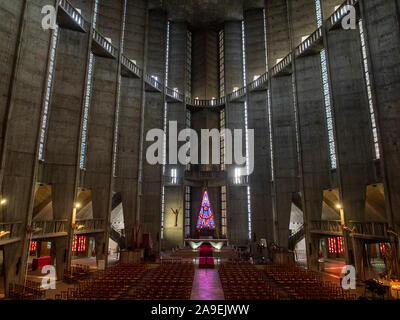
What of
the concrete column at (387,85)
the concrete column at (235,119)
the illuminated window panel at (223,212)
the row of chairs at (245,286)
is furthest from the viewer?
the illuminated window panel at (223,212)

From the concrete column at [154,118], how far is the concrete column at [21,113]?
14.4 metres

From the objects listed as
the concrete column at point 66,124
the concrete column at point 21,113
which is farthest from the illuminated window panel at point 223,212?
the concrete column at point 21,113

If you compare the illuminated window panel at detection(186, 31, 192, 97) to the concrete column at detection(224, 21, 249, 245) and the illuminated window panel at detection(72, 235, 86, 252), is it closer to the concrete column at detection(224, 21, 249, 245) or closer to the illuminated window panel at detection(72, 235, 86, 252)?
the concrete column at detection(224, 21, 249, 245)

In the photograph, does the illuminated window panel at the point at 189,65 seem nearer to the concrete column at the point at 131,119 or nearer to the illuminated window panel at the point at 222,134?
the illuminated window panel at the point at 222,134

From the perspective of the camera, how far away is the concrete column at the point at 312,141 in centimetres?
2083

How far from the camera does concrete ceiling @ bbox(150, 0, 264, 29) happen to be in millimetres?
31703

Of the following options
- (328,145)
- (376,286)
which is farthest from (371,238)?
(328,145)

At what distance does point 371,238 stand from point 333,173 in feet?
22.5

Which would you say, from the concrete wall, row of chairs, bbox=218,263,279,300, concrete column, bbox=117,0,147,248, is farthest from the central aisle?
the concrete wall

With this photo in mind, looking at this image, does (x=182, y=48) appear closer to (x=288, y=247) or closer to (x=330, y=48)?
(x=330, y=48)

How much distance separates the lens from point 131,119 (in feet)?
87.2

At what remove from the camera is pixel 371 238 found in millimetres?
14922

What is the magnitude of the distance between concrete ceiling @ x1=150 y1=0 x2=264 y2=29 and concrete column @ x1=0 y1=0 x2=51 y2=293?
2055cm

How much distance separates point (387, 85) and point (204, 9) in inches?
1050
